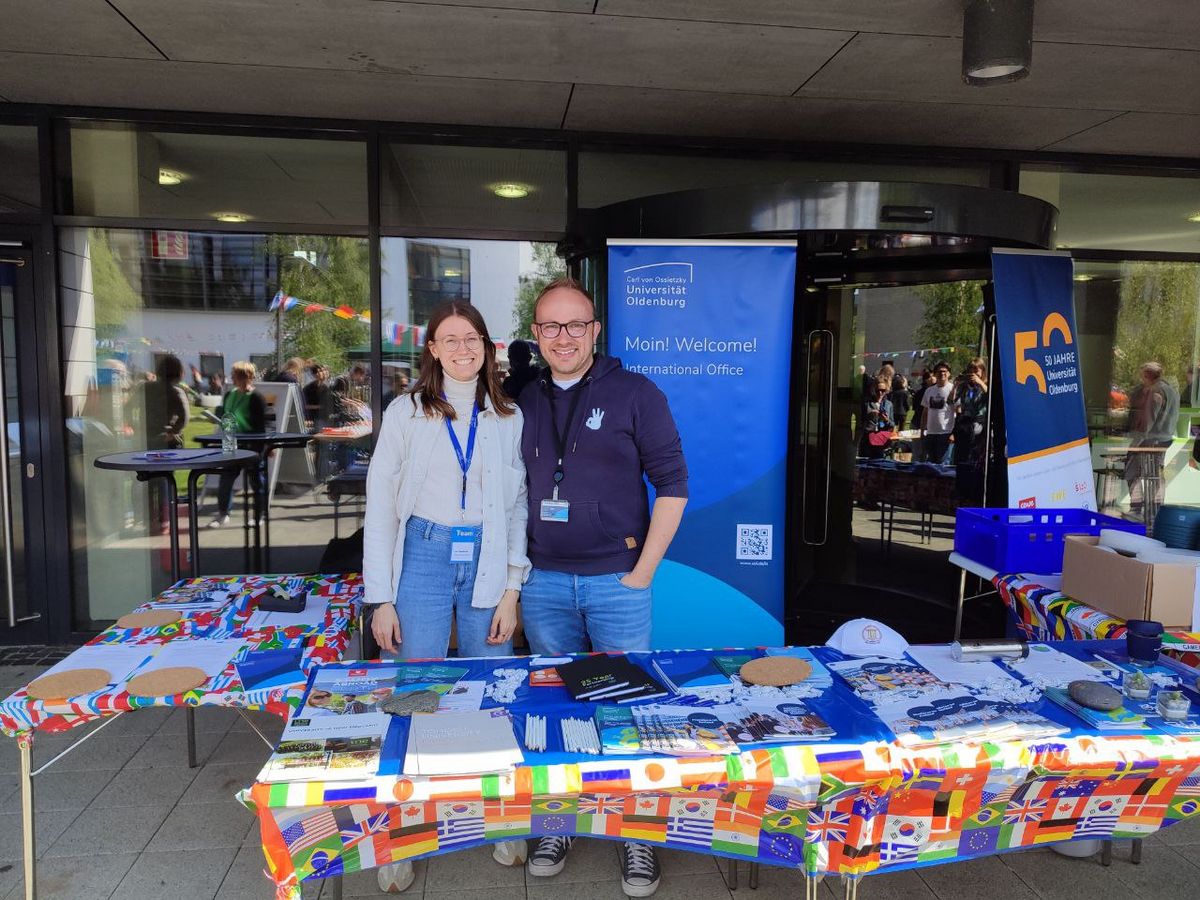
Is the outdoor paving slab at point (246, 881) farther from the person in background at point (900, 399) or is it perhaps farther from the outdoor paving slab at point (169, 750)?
the person in background at point (900, 399)

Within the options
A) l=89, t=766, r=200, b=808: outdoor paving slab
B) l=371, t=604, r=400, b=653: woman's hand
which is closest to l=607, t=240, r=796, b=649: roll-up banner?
l=371, t=604, r=400, b=653: woman's hand

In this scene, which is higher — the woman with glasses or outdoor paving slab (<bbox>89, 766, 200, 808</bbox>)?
the woman with glasses

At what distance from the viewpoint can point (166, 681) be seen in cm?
200

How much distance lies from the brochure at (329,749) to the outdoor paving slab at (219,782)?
141 cm

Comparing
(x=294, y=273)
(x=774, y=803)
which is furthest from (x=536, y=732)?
(x=294, y=273)

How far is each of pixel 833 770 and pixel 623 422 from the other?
104cm

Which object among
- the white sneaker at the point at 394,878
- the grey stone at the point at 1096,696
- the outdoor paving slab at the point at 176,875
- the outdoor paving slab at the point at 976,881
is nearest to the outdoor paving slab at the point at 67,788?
the outdoor paving slab at the point at 176,875

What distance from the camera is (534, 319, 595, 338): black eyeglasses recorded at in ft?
6.94

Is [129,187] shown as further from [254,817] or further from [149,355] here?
[254,817]

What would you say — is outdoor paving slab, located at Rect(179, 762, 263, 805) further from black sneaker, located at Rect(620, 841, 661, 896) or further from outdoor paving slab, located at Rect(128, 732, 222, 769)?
black sneaker, located at Rect(620, 841, 661, 896)

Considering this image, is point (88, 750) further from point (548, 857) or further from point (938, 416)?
point (938, 416)

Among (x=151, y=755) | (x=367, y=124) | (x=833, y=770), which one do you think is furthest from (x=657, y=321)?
(x=151, y=755)

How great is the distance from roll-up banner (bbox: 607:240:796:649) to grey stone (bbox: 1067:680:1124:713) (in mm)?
1815

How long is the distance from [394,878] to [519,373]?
4.94 ft
